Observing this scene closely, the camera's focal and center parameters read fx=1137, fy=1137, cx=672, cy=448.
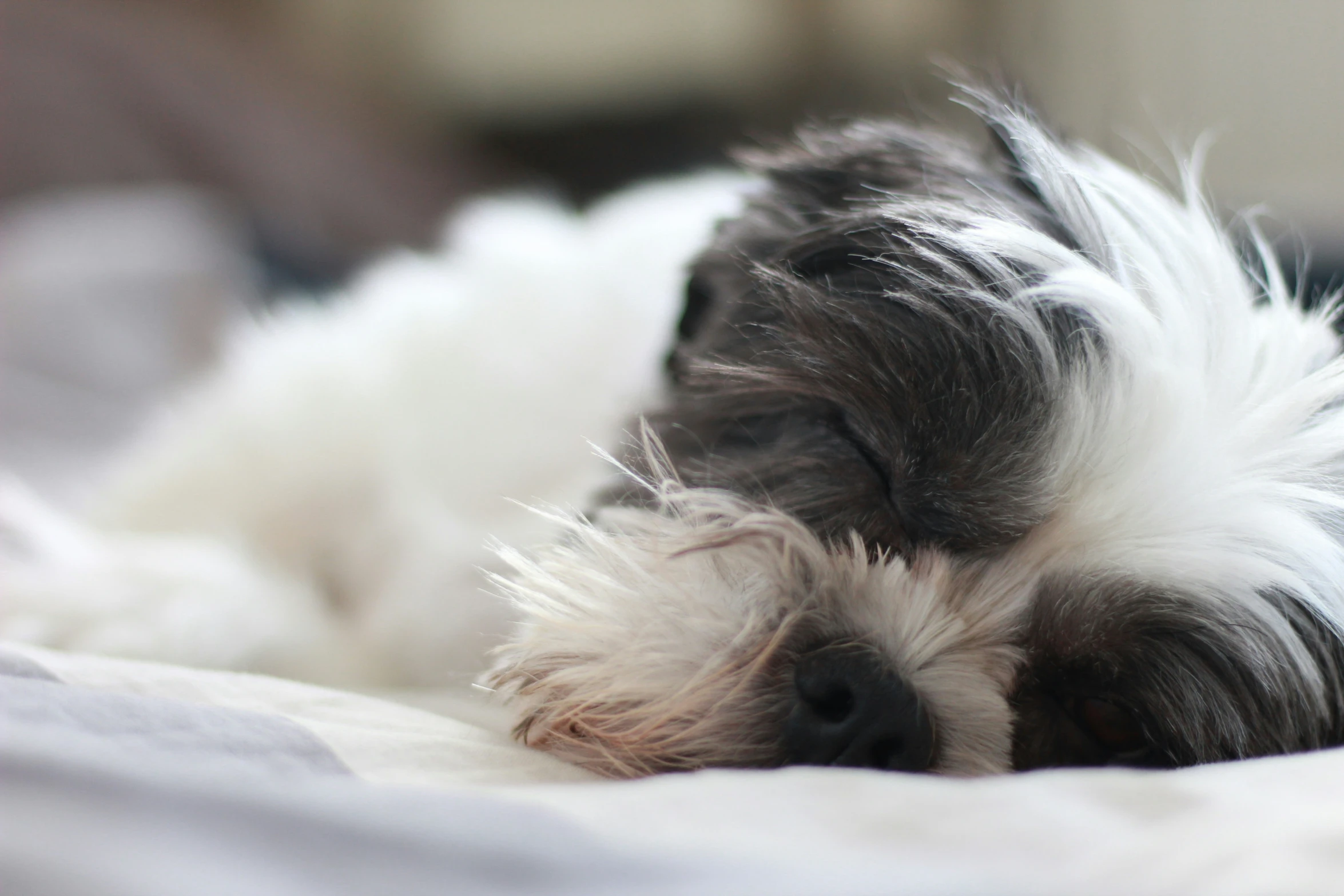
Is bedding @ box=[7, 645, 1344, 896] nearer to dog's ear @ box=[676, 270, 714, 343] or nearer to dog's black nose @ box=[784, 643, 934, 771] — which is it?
dog's black nose @ box=[784, 643, 934, 771]

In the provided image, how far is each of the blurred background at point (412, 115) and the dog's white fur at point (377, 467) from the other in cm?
55

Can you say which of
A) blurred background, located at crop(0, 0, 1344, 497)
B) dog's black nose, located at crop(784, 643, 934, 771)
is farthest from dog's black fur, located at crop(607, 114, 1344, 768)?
blurred background, located at crop(0, 0, 1344, 497)

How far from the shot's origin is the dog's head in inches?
45.3

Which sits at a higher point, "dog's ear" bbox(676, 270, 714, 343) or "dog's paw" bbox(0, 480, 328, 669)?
"dog's ear" bbox(676, 270, 714, 343)

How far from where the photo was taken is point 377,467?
7.23 ft

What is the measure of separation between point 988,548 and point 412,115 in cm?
507

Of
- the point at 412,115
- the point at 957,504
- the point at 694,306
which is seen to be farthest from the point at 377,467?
the point at 412,115

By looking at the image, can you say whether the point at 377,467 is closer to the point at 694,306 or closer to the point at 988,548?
the point at 694,306

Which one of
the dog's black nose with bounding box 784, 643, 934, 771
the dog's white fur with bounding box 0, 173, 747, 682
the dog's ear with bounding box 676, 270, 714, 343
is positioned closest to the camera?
the dog's black nose with bounding box 784, 643, 934, 771

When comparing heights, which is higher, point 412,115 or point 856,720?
point 412,115

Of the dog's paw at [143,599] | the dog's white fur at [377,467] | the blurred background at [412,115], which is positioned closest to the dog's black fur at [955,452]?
the dog's white fur at [377,467]

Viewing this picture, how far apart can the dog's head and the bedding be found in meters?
0.20

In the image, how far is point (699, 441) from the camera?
143 cm

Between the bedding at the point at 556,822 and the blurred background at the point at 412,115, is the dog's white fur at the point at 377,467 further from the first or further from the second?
the bedding at the point at 556,822
